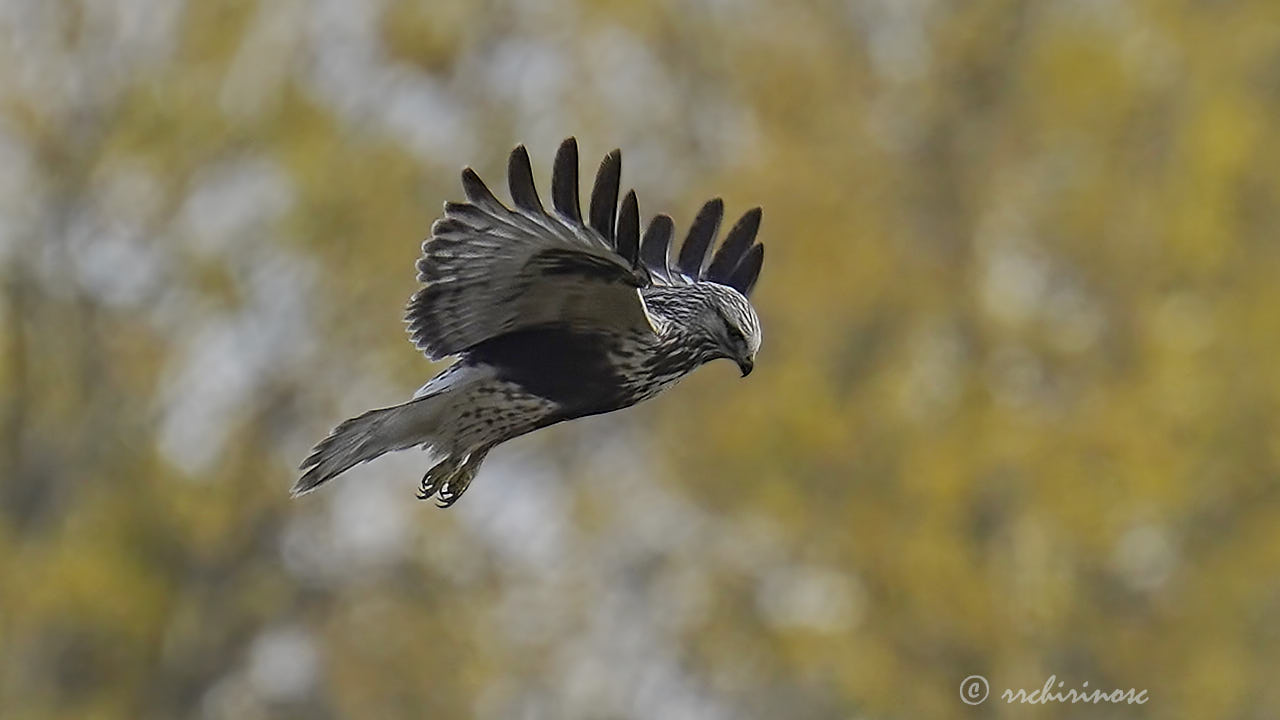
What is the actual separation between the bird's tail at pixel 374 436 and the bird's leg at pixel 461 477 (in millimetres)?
128

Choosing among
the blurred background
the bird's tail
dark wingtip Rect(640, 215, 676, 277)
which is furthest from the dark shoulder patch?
the blurred background

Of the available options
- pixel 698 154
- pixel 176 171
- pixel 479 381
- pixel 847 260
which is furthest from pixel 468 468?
pixel 698 154

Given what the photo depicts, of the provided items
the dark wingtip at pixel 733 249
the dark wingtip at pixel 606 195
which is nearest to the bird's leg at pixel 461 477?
the dark wingtip at pixel 606 195

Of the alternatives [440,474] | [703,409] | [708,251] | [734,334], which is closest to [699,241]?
[708,251]

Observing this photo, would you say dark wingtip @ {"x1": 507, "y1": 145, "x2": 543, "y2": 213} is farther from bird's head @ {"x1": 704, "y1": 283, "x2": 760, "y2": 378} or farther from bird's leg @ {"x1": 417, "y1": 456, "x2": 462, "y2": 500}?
bird's leg @ {"x1": 417, "y1": 456, "x2": 462, "y2": 500}

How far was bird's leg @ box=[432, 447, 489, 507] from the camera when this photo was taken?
15.8 feet

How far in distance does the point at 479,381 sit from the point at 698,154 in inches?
Answer: 387

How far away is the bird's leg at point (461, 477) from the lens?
15.8 ft

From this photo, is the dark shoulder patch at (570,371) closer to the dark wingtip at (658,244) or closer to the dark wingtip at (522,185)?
the dark wingtip at (522,185)

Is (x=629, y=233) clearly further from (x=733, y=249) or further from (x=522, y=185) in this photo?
(x=733, y=249)

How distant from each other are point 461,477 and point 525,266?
0.52 m

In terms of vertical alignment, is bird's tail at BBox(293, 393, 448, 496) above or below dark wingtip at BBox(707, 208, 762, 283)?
below

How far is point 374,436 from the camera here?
15.4 ft

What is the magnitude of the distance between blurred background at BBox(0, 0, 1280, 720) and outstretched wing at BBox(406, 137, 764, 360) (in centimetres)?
757
